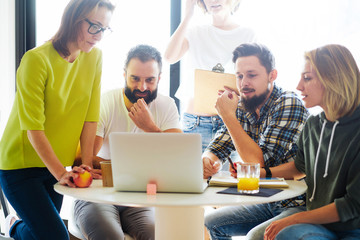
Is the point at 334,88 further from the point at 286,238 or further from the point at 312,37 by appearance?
the point at 312,37

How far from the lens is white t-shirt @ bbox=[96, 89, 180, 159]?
86.7 inches

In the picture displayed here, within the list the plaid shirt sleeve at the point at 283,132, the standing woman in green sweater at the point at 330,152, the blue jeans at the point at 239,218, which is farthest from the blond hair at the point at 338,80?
the blue jeans at the point at 239,218

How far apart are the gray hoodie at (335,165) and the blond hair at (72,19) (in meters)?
1.01

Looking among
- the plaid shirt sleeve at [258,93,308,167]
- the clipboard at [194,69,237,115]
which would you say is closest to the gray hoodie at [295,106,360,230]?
Result: the plaid shirt sleeve at [258,93,308,167]

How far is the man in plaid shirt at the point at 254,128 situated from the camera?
1.96 m

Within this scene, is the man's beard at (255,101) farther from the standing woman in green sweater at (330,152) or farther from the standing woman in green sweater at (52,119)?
the standing woman in green sweater at (52,119)

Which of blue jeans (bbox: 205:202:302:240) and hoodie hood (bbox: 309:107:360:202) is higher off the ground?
hoodie hood (bbox: 309:107:360:202)

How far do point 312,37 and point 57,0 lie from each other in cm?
217

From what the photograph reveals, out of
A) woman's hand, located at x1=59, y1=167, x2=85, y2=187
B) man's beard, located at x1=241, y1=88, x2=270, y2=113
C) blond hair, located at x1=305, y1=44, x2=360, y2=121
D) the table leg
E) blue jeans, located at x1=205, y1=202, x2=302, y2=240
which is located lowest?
blue jeans, located at x1=205, y1=202, x2=302, y2=240

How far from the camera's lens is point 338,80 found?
63.9 inches

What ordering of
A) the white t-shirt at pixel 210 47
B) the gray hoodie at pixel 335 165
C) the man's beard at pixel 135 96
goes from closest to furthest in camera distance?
the gray hoodie at pixel 335 165, the man's beard at pixel 135 96, the white t-shirt at pixel 210 47

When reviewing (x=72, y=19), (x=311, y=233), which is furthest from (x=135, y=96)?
(x=311, y=233)

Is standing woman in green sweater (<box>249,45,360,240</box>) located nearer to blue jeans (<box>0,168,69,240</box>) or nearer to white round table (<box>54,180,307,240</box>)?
white round table (<box>54,180,307,240</box>)

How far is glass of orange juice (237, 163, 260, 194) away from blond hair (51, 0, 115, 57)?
0.89 meters
